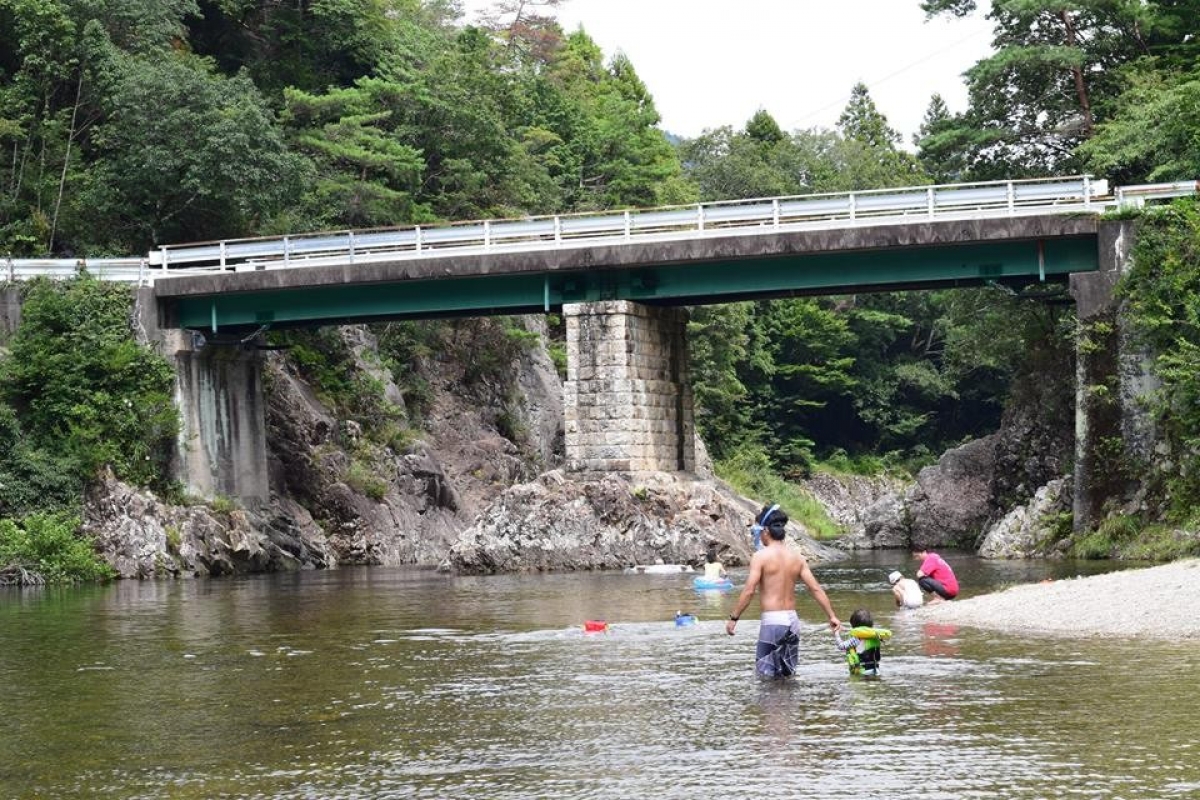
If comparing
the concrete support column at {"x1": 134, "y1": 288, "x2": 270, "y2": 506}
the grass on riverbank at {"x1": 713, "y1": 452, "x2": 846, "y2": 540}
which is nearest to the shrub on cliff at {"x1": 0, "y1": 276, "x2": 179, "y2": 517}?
the concrete support column at {"x1": 134, "y1": 288, "x2": 270, "y2": 506}

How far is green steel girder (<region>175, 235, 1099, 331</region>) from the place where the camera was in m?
46.5

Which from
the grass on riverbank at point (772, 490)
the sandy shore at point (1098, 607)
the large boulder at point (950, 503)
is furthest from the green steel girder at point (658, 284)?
the grass on riverbank at point (772, 490)

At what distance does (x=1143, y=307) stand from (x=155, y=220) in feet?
116

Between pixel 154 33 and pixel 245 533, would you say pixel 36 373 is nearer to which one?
pixel 245 533

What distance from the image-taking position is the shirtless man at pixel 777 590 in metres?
18.2

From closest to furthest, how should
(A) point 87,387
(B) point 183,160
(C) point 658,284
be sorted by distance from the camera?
(C) point 658,284 → (A) point 87,387 → (B) point 183,160

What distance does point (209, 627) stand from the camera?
29.8 meters

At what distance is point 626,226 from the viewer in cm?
4900

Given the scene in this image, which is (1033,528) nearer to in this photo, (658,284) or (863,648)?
(658,284)

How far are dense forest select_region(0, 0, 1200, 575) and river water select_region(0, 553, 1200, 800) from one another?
69.9ft

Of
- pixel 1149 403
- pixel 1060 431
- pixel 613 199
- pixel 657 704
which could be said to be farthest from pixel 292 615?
pixel 613 199

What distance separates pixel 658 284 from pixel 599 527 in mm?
7268

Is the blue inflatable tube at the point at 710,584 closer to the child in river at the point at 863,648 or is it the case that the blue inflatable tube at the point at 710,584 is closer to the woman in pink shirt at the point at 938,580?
the woman in pink shirt at the point at 938,580

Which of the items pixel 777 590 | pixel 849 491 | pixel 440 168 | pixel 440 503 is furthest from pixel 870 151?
pixel 777 590
